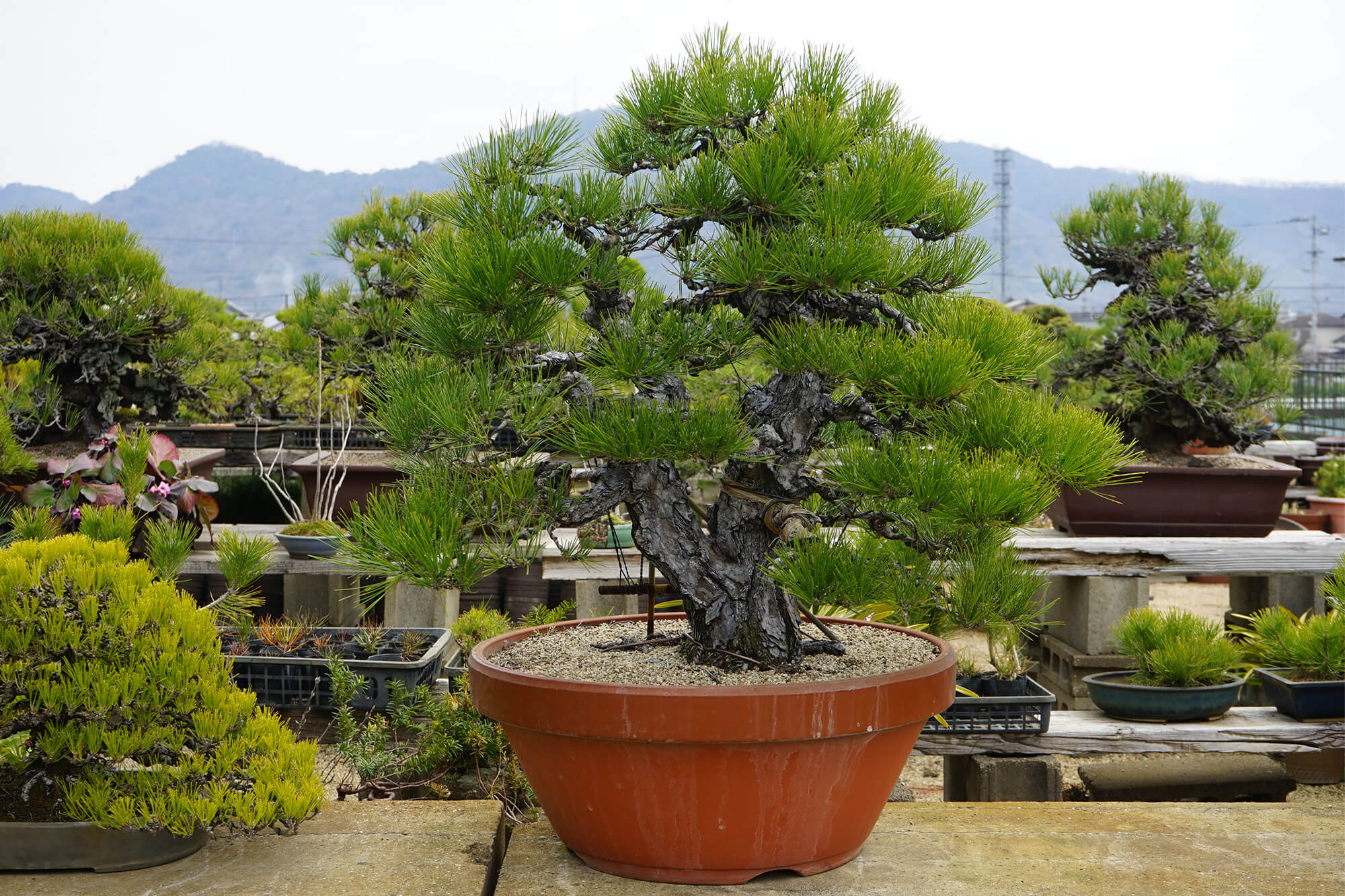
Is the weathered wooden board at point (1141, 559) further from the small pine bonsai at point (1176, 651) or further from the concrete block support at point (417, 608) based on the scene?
the small pine bonsai at point (1176, 651)

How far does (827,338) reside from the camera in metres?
1.42

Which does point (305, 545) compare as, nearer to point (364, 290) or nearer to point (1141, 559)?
point (364, 290)

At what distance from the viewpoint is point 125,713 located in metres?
1.44

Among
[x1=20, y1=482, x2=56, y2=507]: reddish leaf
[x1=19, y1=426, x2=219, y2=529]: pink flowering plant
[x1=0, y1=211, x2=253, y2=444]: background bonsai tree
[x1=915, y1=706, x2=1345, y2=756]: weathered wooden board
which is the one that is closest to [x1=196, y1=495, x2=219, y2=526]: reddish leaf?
[x1=19, y1=426, x2=219, y2=529]: pink flowering plant

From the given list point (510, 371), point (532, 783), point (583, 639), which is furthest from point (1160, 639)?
point (510, 371)

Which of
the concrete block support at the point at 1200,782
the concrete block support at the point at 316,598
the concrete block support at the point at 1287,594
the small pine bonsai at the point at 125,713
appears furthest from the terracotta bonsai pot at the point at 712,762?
the concrete block support at the point at 1287,594

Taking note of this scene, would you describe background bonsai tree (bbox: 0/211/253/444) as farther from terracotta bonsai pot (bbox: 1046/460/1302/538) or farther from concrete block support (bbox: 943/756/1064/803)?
terracotta bonsai pot (bbox: 1046/460/1302/538)

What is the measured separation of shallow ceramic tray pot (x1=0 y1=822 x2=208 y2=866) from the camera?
4.89ft

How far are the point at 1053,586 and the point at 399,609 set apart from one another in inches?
83.7

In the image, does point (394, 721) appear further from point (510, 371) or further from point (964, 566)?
point (964, 566)

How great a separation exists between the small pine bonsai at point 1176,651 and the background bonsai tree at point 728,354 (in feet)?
3.31

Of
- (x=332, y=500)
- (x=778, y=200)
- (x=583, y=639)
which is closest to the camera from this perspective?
(x=778, y=200)

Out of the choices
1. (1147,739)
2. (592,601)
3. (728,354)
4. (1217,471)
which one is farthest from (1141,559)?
(728,354)

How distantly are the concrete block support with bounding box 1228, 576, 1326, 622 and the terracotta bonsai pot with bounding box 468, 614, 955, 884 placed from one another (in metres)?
2.48
